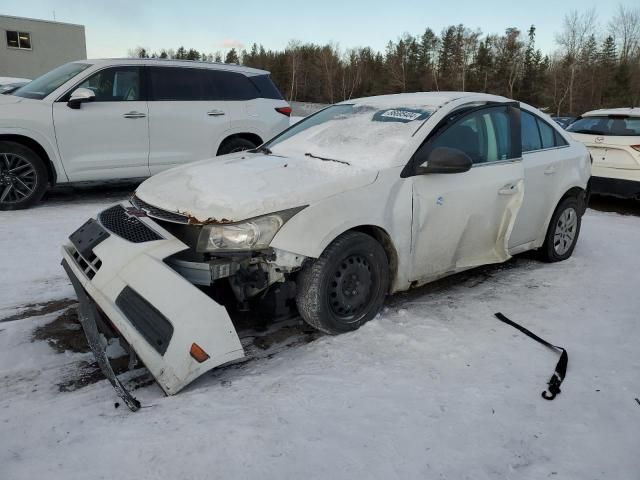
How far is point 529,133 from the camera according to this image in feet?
15.8

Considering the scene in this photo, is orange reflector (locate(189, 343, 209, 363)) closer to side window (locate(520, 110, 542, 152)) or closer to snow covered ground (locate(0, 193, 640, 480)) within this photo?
snow covered ground (locate(0, 193, 640, 480))

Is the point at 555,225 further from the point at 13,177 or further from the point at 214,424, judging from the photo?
the point at 13,177

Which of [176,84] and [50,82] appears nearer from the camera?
[50,82]

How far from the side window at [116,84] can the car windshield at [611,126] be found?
23.3 ft

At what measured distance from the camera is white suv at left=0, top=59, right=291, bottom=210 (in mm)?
6348

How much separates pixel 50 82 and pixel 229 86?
8.03 ft

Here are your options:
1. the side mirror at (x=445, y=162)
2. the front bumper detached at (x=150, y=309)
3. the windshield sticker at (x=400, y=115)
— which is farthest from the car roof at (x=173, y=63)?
the side mirror at (x=445, y=162)

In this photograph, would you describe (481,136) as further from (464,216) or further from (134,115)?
(134,115)

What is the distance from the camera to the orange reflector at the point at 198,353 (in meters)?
2.65

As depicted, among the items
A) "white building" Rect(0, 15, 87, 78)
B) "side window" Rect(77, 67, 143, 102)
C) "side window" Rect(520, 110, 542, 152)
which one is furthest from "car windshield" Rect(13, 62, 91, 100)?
"white building" Rect(0, 15, 87, 78)

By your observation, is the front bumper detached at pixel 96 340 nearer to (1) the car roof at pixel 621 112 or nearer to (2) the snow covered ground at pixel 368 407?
(2) the snow covered ground at pixel 368 407

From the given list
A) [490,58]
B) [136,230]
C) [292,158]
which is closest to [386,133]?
[292,158]

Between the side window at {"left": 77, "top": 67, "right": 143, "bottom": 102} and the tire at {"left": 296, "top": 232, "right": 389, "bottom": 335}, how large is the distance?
16.2ft

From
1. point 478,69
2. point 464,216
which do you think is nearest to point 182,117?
point 464,216
